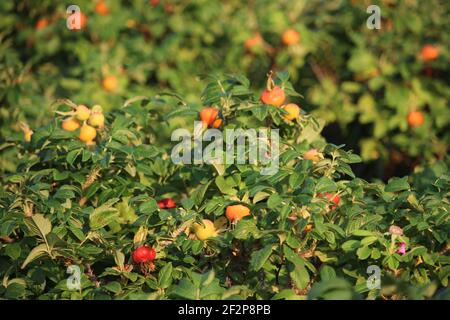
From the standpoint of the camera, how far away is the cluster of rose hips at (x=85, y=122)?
7.78 ft

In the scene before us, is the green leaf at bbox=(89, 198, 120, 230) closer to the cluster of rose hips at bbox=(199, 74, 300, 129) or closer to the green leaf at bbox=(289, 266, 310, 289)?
the cluster of rose hips at bbox=(199, 74, 300, 129)

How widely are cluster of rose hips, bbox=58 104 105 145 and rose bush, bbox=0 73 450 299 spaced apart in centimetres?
5

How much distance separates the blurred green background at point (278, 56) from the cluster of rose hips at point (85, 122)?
1320 millimetres

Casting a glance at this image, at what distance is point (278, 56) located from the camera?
4344 millimetres

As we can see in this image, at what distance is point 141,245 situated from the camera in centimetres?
191

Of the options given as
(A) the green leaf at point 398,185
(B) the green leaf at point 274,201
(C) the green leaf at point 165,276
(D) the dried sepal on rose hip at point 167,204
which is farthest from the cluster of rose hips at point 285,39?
(C) the green leaf at point 165,276

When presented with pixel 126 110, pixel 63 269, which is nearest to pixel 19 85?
pixel 126 110

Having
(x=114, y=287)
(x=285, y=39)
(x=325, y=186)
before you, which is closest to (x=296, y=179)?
(x=325, y=186)

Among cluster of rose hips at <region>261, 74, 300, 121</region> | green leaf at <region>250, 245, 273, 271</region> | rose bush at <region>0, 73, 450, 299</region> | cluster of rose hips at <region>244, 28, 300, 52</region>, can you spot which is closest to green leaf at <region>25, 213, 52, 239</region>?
Result: rose bush at <region>0, 73, 450, 299</region>

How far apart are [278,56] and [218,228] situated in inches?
95.6

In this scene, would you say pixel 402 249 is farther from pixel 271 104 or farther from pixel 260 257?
pixel 271 104

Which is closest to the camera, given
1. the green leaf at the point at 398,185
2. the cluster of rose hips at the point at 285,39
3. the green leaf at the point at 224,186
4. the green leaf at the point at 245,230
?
the green leaf at the point at 245,230

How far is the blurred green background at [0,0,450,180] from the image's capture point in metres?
3.96

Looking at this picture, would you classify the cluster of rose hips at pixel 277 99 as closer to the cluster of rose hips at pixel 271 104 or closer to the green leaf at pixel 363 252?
the cluster of rose hips at pixel 271 104
